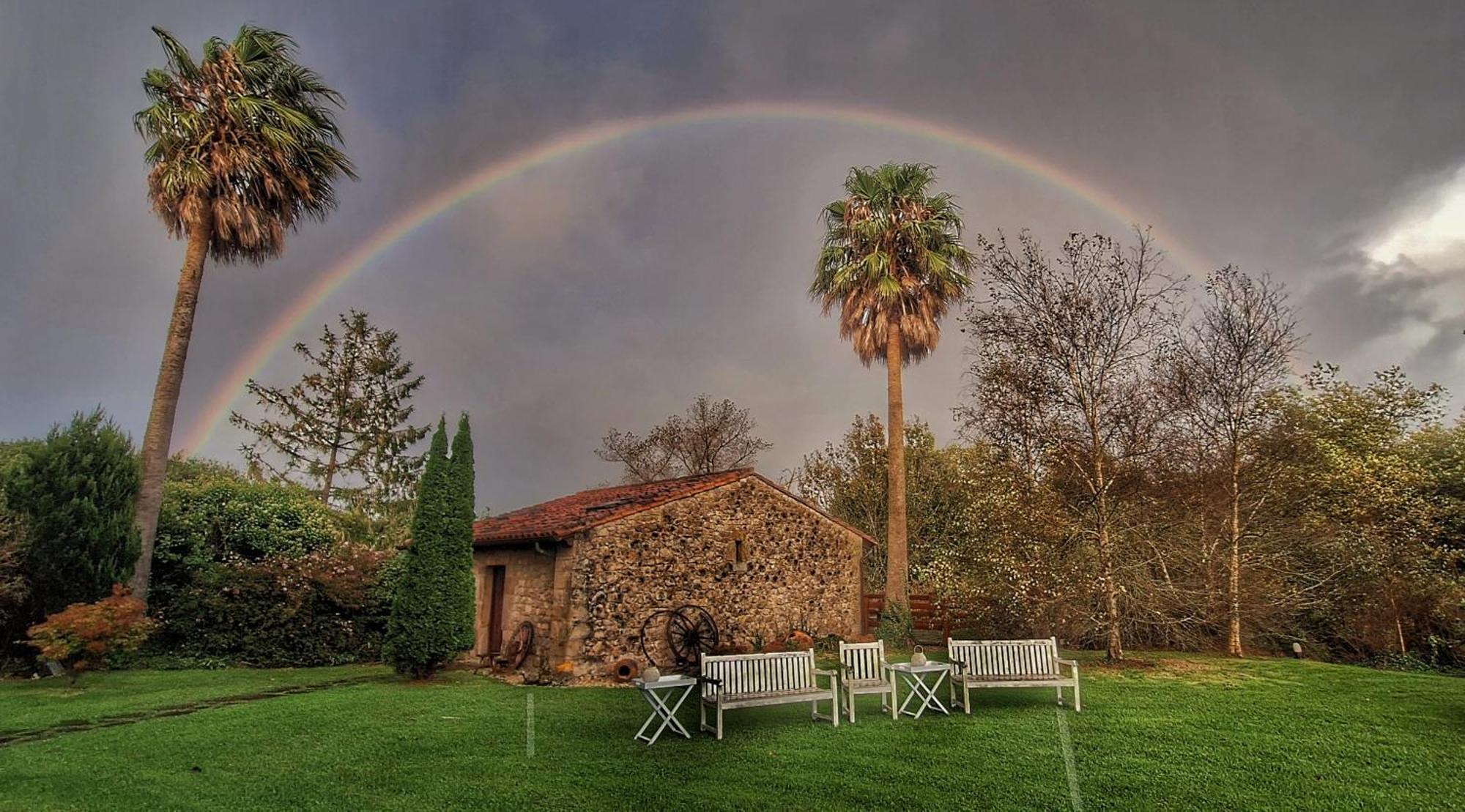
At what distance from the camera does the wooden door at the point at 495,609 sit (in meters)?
15.5

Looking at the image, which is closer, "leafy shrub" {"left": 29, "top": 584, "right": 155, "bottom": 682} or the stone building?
"leafy shrub" {"left": 29, "top": 584, "right": 155, "bottom": 682}

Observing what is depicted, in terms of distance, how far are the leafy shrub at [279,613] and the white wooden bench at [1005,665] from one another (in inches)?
508

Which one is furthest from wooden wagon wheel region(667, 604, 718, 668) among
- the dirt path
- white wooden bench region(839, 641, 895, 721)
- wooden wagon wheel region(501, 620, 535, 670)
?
the dirt path

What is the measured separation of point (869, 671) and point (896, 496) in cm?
1089

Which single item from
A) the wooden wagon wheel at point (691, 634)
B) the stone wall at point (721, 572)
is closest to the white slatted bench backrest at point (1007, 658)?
the wooden wagon wheel at point (691, 634)

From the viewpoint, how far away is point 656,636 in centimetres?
1398

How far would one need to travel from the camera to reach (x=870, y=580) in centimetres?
2877

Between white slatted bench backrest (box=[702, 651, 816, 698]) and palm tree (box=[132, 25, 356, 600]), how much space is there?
13.1 m

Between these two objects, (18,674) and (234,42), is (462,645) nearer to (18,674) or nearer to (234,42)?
(18,674)

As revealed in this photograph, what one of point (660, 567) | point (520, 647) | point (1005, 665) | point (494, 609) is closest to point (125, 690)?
point (520, 647)

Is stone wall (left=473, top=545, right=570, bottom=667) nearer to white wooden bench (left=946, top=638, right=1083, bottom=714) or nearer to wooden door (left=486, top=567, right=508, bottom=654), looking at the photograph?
wooden door (left=486, top=567, right=508, bottom=654)

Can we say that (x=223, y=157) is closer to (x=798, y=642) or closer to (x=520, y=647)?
(x=520, y=647)

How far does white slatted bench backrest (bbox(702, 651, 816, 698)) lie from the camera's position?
27.5ft

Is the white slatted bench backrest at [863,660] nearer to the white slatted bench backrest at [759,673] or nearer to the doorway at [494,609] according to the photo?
the white slatted bench backrest at [759,673]
